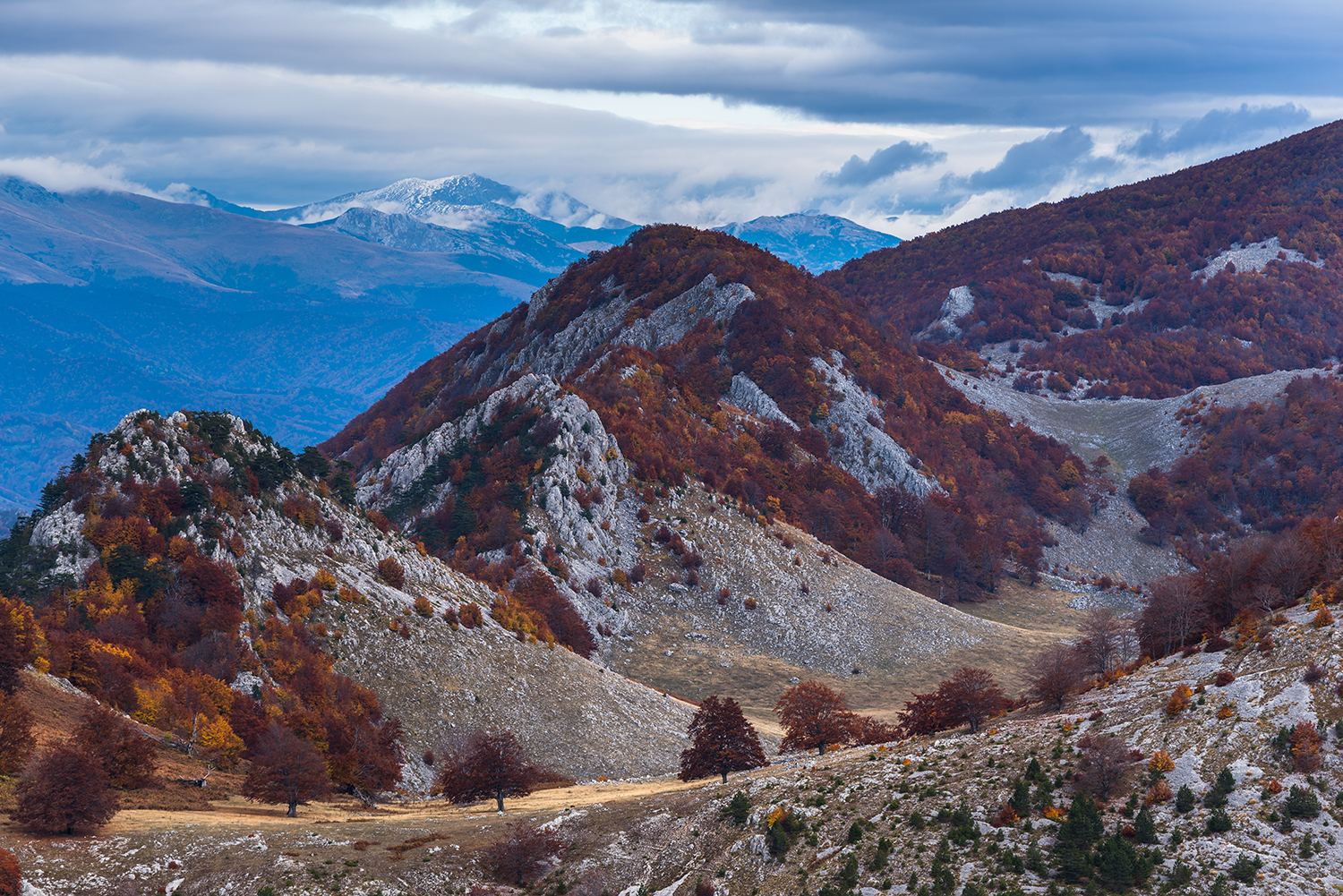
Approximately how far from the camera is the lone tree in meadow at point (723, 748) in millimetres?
50938

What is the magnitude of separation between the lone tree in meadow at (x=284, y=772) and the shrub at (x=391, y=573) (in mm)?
25705

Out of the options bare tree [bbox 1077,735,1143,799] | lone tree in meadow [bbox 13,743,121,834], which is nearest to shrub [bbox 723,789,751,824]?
bare tree [bbox 1077,735,1143,799]

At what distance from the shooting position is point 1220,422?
170 metres

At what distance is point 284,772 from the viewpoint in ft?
136

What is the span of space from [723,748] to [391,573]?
1243 inches

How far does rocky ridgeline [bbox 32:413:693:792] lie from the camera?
58.8 m

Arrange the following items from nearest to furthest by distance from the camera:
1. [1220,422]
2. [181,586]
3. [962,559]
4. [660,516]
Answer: [181,586]
[660,516]
[962,559]
[1220,422]

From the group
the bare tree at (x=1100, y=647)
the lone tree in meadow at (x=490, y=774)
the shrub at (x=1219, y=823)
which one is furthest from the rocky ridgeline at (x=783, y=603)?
the shrub at (x=1219, y=823)

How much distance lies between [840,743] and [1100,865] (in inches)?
1056

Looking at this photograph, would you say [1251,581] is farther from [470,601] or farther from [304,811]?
[470,601]

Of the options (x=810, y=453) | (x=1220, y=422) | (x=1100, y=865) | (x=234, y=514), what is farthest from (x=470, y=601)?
(x=1220, y=422)

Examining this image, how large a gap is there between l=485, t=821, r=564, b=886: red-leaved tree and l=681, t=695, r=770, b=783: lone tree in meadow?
1473 centimetres

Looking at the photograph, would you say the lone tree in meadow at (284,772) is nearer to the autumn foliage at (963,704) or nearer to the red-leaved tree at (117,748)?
the red-leaved tree at (117,748)

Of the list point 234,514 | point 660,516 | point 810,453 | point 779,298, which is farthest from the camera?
point 779,298
